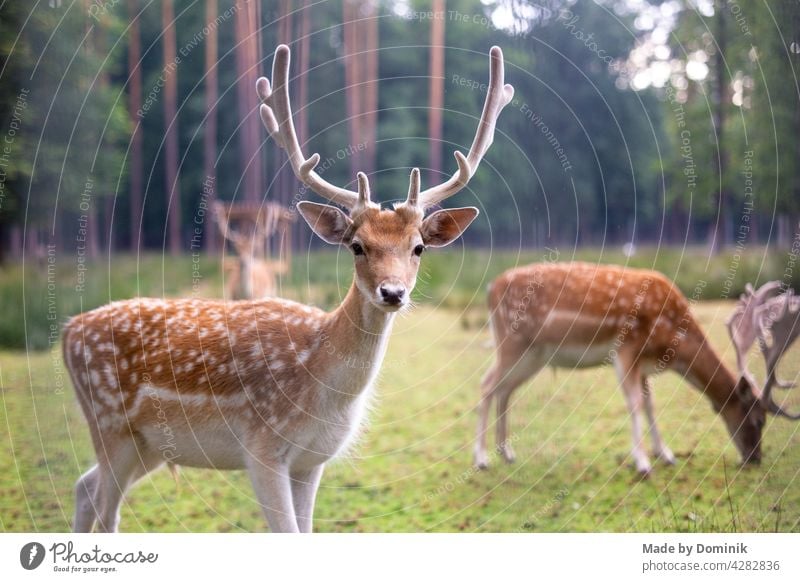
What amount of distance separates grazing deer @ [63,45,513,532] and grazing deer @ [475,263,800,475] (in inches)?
63.3

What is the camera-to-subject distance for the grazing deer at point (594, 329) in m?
4.25

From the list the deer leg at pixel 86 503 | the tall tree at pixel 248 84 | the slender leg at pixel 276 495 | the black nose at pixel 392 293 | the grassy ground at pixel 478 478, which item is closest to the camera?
the black nose at pixel 392 293

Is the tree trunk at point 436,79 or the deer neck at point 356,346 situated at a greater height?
the tree trunk at point 436,79

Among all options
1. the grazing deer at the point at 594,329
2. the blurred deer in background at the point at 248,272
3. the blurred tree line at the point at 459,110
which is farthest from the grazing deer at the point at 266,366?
the blurred deer in background at the point at 248,272

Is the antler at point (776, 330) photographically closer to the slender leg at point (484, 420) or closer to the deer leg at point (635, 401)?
the deer leg at point (635, 401)

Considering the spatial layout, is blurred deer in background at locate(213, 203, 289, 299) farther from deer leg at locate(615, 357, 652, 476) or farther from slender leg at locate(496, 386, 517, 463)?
deer leg at locate(615, 357, 652, 476)

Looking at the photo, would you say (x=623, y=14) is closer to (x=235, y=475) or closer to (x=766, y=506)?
(x=766, y=506)

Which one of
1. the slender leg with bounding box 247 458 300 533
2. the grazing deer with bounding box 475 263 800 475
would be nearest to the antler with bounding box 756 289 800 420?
the grazing deer with bounding box 475 263 800 475

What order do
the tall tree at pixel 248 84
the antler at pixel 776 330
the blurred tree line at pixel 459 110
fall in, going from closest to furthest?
1. the blurred tree line at pixel 459 110
2. the antler at pixel 776 330
3. the tall tree at pixel 248 84

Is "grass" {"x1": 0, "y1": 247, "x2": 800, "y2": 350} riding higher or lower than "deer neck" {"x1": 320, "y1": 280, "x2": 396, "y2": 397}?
higher

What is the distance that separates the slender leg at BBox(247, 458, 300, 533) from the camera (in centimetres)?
263

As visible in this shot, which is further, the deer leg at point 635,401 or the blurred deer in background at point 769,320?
the deer leg at point 635,401

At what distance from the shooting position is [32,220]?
3582 millimetres
